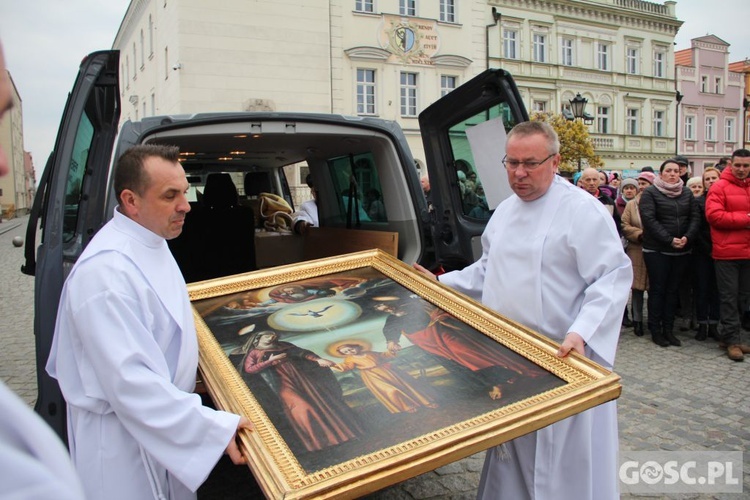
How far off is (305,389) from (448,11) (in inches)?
1266

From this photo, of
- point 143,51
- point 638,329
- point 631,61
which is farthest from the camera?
point 631,61

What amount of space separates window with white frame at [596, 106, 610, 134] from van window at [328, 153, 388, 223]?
37133 millimetres

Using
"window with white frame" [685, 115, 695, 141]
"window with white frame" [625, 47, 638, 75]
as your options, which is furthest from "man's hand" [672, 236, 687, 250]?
"window with white frame" [685, 115, 695, 141]

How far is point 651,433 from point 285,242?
151 inches

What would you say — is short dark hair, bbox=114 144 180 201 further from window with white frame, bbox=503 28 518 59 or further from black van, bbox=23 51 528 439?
window with white frame, bbox=503 28 518 59

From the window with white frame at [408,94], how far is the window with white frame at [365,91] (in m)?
1.59

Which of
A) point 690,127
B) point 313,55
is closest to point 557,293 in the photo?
point 313,55

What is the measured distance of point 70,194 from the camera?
2.86 meters

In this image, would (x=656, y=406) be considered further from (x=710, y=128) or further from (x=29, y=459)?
(x=710, y=128)

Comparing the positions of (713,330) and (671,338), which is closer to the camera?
(671,338)

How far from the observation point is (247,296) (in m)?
2.83

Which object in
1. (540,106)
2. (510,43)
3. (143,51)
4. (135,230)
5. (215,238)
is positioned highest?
(510,43)

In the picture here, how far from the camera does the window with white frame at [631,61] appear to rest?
1563 inches

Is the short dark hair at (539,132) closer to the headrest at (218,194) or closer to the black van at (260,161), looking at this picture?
the black van at (260,161)
